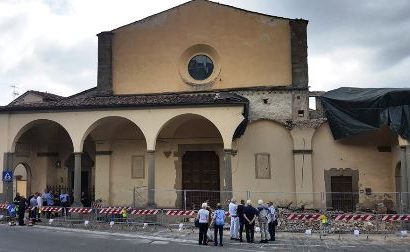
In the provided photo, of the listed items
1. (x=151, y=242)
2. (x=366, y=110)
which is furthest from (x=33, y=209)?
(x=366, y=110)

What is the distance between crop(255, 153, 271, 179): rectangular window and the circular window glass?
4.95 meters

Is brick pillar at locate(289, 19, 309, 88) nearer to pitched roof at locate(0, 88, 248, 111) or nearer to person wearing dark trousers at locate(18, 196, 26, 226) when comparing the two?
pitched roof at locate(0, 88, 248, 111)

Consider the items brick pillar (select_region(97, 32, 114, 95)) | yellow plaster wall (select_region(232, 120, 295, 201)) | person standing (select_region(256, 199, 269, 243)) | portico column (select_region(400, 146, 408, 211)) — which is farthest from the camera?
brick pillar (select_region(97, 32, 114, 95))

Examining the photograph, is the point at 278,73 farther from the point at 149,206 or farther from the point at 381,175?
the point at 149,206

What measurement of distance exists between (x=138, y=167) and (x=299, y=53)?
386 inches

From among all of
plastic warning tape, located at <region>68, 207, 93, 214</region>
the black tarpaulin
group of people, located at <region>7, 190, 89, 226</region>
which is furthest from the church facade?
plastic warning tape, located at <region>68, 207, 93, 214</region>

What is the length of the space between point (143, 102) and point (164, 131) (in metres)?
3.20

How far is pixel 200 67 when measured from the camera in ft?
80.1

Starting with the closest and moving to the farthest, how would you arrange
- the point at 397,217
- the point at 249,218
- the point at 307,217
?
the point at 249,218 → the point at 307,217 → the point at 397,217

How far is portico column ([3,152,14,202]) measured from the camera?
21.2 metres

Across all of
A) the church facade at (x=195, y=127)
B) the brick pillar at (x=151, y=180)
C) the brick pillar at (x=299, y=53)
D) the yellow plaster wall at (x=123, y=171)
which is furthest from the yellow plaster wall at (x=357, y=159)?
the yellow plaster wall at (x=123, y=171)

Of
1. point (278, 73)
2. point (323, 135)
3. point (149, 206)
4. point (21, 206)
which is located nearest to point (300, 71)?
point (278, 73)

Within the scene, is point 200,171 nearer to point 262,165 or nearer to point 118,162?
point 262,165

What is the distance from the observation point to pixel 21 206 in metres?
18.8
